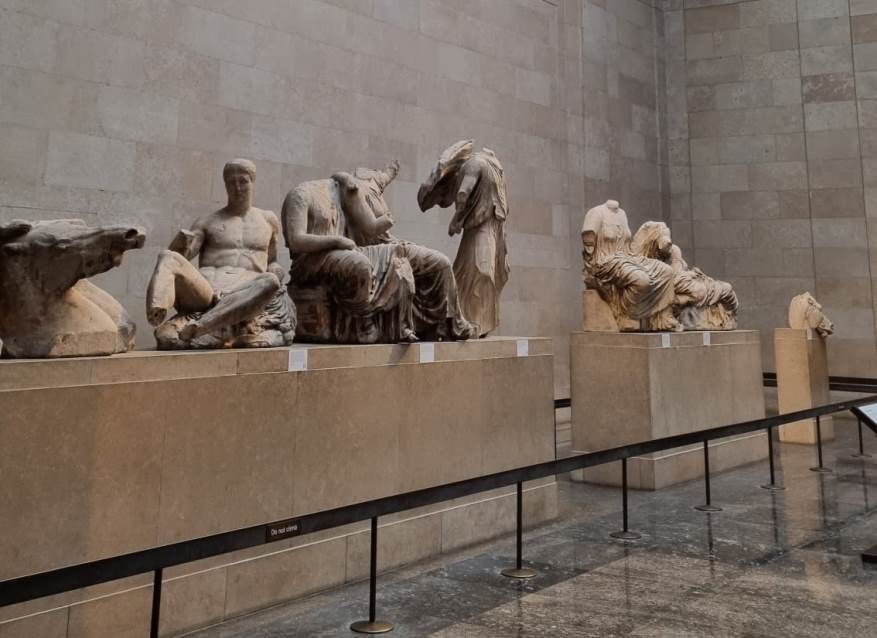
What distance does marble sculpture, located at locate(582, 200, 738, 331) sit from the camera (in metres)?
7.48

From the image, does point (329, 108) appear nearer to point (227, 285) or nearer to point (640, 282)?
point (640, 282)

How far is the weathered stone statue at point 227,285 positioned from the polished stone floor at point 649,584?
61.9 inches

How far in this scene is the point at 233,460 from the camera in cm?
383

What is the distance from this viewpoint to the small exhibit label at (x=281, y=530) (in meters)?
2.78

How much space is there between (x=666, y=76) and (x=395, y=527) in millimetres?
11717

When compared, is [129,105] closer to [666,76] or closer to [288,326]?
[288,326]

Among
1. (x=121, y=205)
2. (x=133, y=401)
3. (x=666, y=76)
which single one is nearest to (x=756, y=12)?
(x=666, y=76)

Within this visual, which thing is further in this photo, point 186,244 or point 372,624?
point 186,244

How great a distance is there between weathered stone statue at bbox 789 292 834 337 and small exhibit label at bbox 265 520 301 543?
849cm

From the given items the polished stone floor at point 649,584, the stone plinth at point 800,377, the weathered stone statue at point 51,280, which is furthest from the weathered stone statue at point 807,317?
the weathered stone statue at point 51,280

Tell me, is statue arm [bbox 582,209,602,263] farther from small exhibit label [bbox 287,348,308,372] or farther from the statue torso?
small exhibit label [bbox 287,348,308,372]

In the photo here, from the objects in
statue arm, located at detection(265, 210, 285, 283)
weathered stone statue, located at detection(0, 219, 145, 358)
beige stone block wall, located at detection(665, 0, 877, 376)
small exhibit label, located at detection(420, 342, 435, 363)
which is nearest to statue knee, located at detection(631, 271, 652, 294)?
small exhibit label, located at detection(420, 342, 435, 363)

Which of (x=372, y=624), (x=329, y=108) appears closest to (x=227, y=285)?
(x=372, y=624)

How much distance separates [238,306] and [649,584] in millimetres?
2914
